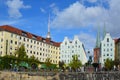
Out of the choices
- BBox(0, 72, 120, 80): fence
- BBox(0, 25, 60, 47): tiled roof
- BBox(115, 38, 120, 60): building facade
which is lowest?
BBox(0, 72, 120, 80): fence

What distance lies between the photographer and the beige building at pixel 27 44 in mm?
112931

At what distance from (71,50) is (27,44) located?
23.8 meters

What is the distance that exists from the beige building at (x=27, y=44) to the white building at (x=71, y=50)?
4.59m

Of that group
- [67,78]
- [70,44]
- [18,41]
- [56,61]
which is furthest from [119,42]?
[67,78]

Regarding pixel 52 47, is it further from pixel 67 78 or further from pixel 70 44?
pixel 67 78

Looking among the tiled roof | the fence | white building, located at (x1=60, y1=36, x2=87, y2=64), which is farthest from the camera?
white building, located at (x1=60, y1=36, x2=87, y2=64)

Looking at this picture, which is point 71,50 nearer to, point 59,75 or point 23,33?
point 23,33

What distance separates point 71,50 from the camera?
139 metres

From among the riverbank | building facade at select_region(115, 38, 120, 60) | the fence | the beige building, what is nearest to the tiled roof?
the beige building

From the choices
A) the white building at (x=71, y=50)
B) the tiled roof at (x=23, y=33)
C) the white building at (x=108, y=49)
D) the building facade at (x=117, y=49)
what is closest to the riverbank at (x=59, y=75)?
the tiled roof at (x=23, y=33)

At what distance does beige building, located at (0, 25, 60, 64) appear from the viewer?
113m

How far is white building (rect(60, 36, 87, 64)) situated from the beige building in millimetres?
4592

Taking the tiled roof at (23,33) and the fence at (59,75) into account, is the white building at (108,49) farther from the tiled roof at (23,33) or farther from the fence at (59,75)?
the fence at (59,75)

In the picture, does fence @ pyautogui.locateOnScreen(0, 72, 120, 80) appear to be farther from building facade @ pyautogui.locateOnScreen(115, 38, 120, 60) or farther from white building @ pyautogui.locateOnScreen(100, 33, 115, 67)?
white building @ pyautogui.locateOnScreen(100, 33, 115, 67)
